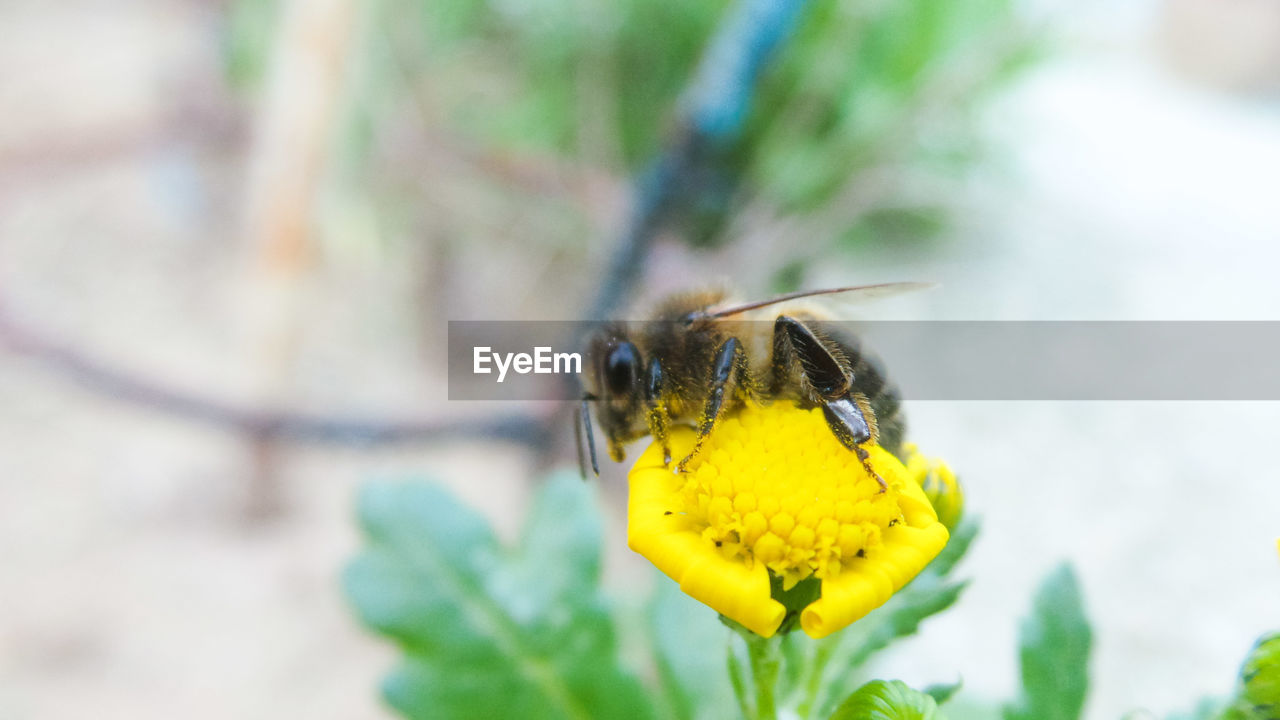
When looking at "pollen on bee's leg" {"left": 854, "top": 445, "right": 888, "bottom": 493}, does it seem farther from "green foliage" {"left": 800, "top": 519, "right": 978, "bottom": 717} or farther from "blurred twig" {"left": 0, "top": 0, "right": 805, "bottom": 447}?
"blurred twig" {"left": 0, "top": 0, "right": 805, "bottom": 447}

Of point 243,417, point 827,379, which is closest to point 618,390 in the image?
point 827,379

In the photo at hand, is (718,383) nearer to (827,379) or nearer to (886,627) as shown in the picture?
(827,379)

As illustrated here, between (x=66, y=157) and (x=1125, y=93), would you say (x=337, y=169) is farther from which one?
(x=1125, y=93)

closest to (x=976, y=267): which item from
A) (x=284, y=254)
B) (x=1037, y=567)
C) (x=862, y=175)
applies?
(x=862, y=175)

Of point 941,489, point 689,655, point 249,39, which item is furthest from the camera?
point 249,39

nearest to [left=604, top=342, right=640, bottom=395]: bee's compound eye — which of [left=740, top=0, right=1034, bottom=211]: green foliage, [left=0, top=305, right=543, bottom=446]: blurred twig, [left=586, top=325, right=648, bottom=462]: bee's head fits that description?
[left=586, top=325, right=648, bottom=462]: bee's head

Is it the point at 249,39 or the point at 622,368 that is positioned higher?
the point at 249,39

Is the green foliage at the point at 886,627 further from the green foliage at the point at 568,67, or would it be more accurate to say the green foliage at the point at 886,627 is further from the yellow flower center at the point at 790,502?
the green foliage at the point at 568,67
